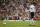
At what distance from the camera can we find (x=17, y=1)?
14102mm

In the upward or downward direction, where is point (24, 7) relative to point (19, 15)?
upward

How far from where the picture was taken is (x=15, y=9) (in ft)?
45.1

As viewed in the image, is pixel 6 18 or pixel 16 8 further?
pixel 16 8

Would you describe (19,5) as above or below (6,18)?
above

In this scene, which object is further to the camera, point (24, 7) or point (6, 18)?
point (24, 7)

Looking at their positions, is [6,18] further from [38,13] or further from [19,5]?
[38,13]

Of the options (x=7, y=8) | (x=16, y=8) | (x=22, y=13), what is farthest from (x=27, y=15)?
(x=7, y=8)

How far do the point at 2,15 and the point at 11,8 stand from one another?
1405 mm

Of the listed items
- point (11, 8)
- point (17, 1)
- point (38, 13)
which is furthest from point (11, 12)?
point (38, 13)

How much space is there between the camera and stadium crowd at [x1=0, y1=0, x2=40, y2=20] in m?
13.2

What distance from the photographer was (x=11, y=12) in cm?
1374

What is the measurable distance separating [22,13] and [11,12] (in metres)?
1.31

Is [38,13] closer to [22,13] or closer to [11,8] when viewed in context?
[22,13]

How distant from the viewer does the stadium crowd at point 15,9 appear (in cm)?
1322
